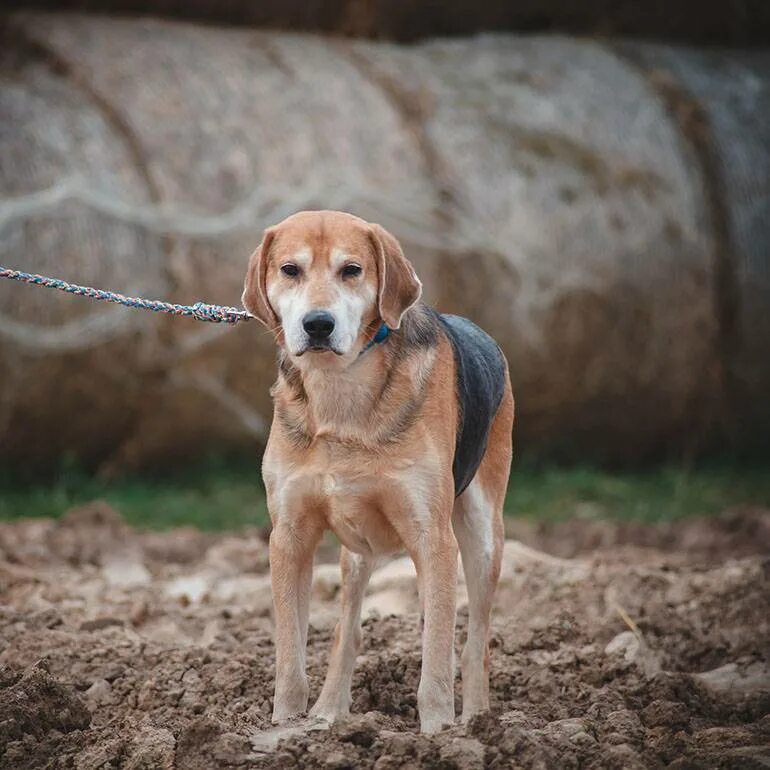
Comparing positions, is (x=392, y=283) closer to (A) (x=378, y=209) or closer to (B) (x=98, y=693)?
(B) (x=98, y=693)

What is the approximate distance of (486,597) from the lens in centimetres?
519

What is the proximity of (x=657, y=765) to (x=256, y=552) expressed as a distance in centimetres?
394

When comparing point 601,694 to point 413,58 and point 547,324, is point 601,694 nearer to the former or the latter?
point 547,324

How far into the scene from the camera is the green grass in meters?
8.92

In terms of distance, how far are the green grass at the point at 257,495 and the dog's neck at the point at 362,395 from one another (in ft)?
13.3

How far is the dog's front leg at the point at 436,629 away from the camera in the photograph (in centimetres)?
463

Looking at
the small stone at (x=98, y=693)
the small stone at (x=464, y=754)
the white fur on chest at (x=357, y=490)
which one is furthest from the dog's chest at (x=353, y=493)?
the small stone at (x=98, y=693)

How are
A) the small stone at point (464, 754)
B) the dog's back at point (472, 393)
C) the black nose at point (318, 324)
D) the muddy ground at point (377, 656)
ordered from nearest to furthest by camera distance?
1. the small stone at point (464, 754)
2. the muddy ground at point (377, 656)
3. the black nose at point (318, 324)
4. the dog's back at point (472, 393)

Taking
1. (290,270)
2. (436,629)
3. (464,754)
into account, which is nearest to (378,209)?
(290,270)

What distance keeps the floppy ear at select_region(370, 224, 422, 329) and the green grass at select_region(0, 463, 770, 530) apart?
14.0 feet

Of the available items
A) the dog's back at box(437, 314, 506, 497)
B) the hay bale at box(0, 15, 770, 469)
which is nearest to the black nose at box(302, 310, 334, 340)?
the dog's back at box(437, 314, 506, 497)

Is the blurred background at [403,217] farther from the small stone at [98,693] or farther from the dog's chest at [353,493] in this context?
the dog's chest at [353,493]

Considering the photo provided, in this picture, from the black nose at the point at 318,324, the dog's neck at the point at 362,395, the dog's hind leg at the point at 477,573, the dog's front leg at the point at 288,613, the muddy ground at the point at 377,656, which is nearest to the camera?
the muddy ground at the point at 377,656

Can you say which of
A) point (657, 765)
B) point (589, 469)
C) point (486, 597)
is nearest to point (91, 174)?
point (589, 469)
